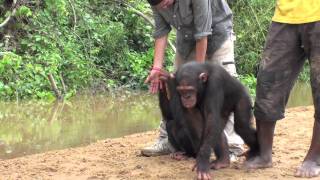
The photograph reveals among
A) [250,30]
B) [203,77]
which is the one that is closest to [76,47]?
[250,30]

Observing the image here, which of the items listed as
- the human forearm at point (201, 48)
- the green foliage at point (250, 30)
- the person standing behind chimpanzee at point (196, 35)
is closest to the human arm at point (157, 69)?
the person standing behind chimpanzee at point (196, 35)

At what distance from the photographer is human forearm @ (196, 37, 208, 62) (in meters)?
5.26

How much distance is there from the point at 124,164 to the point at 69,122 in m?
3.30

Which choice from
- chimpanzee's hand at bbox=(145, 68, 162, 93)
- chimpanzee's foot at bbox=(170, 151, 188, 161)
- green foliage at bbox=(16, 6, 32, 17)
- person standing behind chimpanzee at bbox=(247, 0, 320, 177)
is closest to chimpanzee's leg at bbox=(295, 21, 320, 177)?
person standing behind chimpanzee at bbox=(247, 0, 320, 177)

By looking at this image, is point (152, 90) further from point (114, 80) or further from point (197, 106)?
point (114, 80)

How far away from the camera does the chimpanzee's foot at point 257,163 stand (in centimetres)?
513

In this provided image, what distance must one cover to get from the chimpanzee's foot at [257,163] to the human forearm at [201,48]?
1005 millimetres

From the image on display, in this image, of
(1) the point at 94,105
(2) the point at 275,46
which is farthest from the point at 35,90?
(2) the point at 275,46

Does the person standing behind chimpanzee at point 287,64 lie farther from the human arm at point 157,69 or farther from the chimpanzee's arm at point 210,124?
the human arm at point 157,69

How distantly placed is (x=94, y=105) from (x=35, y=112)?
1.23m

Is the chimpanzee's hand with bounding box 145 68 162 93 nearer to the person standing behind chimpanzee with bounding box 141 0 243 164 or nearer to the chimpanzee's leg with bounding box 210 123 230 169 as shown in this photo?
the person standing behind chimpanzee with bounding box 141 0 243 164

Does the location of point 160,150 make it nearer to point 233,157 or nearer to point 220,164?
point 233,157

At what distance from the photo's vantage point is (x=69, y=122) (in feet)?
28.6

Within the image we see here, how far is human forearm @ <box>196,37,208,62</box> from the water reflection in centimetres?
277
